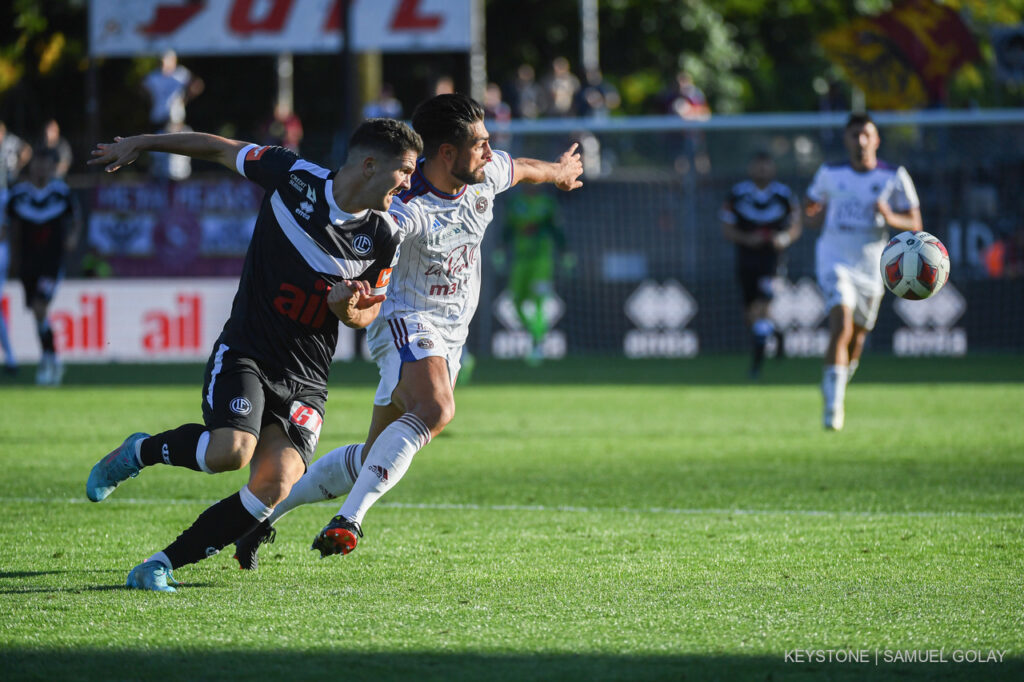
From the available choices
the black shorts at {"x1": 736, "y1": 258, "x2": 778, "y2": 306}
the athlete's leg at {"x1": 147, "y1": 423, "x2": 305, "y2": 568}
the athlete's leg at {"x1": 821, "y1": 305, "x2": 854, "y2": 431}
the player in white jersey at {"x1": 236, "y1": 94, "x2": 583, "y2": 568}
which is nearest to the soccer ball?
the athlete's leg at {"x1": 821, "y1": 305, "x2": 854, "y2": 431}

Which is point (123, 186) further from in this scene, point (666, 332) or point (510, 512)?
point (510, 512)

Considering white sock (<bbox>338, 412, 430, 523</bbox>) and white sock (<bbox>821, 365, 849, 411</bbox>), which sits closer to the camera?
white sock (<bbox>338, 412, 430, 523</bbox>)

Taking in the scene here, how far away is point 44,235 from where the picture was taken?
601 inches

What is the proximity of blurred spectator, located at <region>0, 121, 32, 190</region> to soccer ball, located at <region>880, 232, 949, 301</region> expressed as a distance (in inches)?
524

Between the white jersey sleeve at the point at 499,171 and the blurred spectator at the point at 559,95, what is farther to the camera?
the blurred spectator at the point at 559,95

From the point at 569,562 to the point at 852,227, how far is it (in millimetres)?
5970

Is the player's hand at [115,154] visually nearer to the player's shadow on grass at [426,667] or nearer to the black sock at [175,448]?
the black sock at [175,448]

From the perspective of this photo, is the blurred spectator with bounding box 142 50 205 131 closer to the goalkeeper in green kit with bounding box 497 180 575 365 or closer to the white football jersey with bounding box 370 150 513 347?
the goalkeeper in green kit with bounding box 497 180 575 365

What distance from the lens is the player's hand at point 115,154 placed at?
5191mm

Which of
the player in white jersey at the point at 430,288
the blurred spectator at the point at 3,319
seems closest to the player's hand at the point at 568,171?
the player in white jersey at the point at 430,288

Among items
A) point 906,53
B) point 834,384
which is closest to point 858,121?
point 834,384

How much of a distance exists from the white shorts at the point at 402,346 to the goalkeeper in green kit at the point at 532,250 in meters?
11.7

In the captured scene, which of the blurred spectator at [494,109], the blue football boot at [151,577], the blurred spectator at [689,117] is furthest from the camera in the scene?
the blurred spectator at [494,109]

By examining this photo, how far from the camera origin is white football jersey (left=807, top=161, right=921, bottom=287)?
1065 cm
